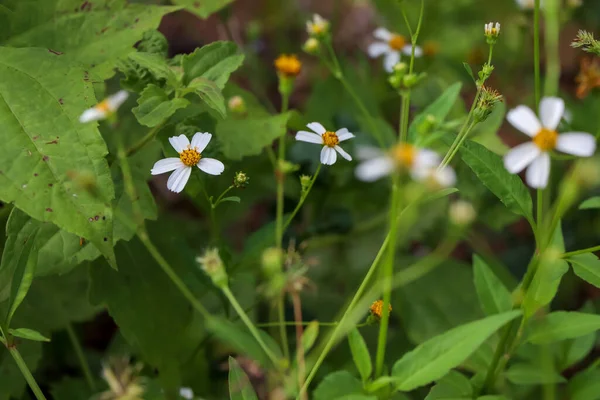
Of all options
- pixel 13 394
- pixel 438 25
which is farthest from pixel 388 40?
pixel 13 394

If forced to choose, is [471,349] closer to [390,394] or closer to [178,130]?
[390,394]

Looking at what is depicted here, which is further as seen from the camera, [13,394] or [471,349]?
[13,394]

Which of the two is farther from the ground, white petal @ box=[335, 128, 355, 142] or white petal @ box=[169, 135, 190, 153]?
white petal @ box=[335, 128, 355, 142]

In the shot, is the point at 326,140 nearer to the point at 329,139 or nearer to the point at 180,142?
the point at 329,139

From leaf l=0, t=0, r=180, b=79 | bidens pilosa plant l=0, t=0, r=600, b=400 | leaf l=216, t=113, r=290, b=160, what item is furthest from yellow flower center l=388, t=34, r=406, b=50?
leaf l=0, t=0, r=180, b=79

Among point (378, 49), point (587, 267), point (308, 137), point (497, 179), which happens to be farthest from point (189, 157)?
point (378, 49)

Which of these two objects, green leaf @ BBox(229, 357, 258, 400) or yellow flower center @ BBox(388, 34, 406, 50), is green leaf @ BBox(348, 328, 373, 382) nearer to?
green leaf @ BBox(229, 357, 258, 400)

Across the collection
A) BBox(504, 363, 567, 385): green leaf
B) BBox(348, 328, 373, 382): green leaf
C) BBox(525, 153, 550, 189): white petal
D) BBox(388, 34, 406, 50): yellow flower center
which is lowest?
BBox(504, 363, 567, 385): green leaf
